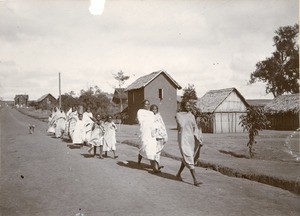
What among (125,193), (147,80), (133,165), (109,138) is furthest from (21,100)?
(125,193)

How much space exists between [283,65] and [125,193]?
48.1 metres

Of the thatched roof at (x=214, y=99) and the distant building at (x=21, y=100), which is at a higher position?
the distant building at (x=21, y=100)

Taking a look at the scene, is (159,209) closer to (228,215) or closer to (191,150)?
(228,215)

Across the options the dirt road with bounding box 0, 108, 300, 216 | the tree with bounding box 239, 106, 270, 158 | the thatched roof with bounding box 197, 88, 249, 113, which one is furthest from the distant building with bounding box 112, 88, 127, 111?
the dirt road with bounding box 0, 108, 300, 216

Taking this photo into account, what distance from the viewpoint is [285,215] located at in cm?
593

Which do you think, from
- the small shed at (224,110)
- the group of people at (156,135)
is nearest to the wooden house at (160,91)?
the small shed at (224,110)

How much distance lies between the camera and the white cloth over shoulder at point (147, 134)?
9.63 meters

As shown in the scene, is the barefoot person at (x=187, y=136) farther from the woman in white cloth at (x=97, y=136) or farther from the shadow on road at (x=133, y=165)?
the woman in white cloth at (x=97, y=136)

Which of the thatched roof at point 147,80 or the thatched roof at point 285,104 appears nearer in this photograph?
the thatched roof at point 285,104

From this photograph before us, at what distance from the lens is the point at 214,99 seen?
1405 inches

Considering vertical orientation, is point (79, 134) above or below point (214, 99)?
below

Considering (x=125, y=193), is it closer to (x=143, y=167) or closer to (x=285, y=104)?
(x=143, y=167)

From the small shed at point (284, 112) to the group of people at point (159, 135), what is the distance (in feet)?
89.5

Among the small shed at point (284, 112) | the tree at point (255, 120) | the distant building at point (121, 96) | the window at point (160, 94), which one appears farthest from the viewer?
the distant building at point (121, 96)
